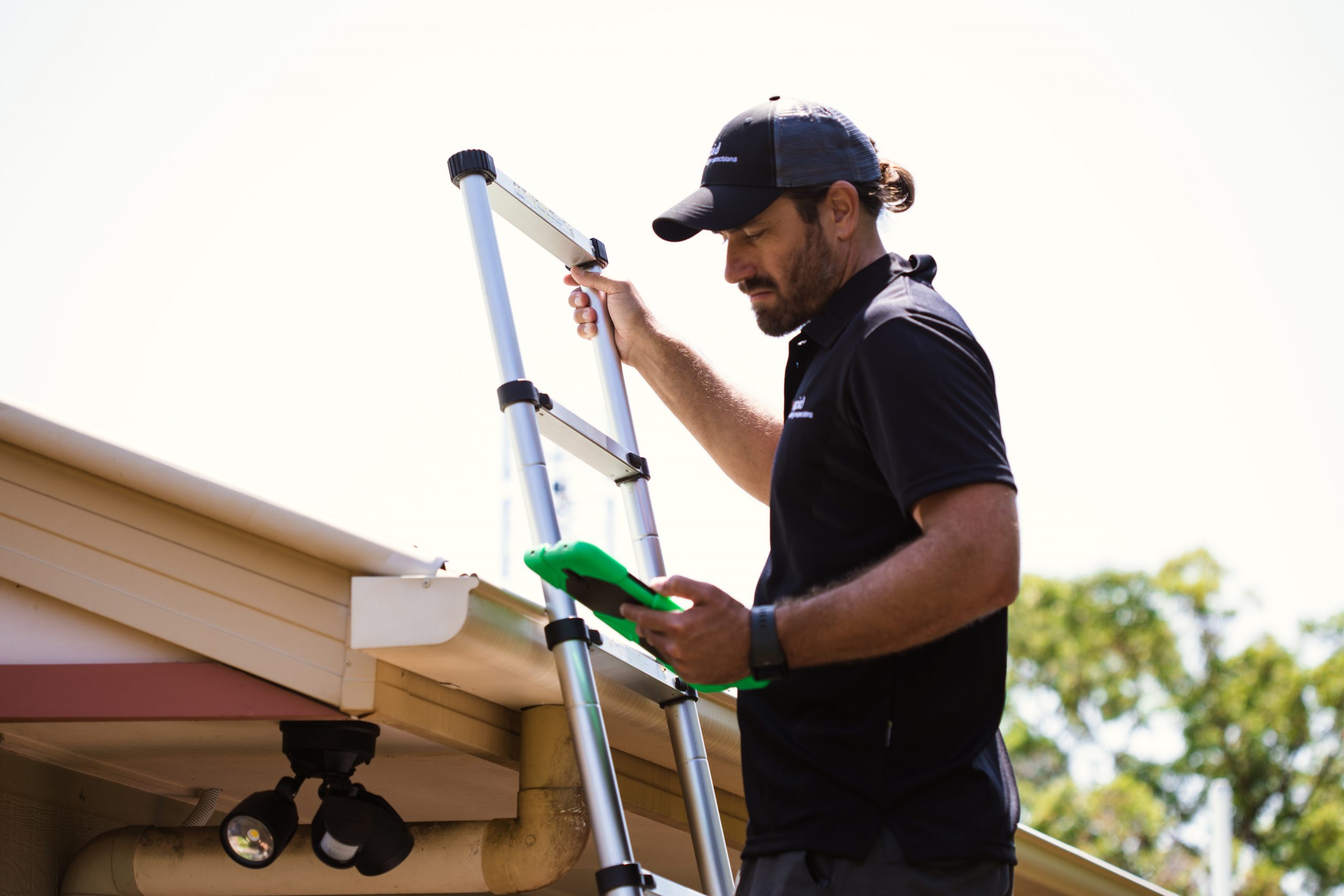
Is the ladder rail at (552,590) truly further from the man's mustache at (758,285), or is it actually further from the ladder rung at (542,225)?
the man's mustache at (758,285)

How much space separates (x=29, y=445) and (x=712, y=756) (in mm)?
1982

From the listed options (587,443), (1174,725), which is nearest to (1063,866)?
(587,443)

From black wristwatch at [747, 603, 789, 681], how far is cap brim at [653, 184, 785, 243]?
0.87m

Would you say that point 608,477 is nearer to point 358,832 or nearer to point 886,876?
point 358,832

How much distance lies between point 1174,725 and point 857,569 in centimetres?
3064

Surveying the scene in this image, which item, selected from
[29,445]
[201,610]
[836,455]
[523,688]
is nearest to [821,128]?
[836,455]

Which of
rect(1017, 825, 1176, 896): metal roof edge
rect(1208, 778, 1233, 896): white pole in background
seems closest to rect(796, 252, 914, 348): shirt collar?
rect(1017, 825, 1176, 896): metal roof edge

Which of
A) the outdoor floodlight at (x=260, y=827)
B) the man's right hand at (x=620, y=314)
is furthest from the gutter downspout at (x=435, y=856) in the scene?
the man's right hand at (x=620, y=314)

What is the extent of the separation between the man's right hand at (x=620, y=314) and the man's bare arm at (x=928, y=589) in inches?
59.3

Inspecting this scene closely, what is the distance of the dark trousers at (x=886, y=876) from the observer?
224 centimetres

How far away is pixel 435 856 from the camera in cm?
332

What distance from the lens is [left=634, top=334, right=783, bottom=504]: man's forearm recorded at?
11.4 ft

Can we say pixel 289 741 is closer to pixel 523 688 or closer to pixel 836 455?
pixel 523 688

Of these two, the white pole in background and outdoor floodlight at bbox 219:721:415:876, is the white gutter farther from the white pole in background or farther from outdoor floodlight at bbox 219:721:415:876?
the white pole in background
